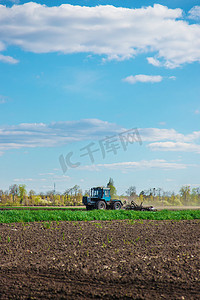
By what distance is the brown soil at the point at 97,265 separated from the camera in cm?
714

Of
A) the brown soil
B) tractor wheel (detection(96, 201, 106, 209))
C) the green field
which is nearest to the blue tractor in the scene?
tractor wheel (detection(96, 201, 106, 209))

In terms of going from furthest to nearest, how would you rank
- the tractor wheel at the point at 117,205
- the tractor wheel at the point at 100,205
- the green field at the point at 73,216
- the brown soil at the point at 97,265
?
the tractor wheel at the point at 117,205, the tractor wheel at the point at 100,205, the green field at the point at 73,216, the brown soil at the point at 97,265

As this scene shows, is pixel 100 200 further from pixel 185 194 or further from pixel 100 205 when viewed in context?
pixel 185 194

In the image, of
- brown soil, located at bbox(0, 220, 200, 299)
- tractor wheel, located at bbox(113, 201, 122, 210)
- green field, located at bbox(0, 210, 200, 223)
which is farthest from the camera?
tractor wheel, located at bbox(113, 201, 122, 210)

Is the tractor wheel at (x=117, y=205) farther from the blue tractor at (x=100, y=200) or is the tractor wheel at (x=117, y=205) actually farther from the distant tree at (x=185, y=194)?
the distant tree at (x=185, y=194)

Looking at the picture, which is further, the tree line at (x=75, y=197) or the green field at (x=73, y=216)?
the tree line at (x=75, y=197)

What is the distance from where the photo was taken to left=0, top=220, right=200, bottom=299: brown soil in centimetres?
714

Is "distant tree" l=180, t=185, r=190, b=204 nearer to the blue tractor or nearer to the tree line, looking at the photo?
the tree line

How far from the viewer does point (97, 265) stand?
8.89 meters

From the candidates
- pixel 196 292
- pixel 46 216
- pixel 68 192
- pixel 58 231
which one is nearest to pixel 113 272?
pixel 196 292

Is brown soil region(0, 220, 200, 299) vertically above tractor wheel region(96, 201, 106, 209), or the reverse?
tractor wheel region(96, 201, 106, 209)

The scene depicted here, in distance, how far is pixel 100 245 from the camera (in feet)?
38.4

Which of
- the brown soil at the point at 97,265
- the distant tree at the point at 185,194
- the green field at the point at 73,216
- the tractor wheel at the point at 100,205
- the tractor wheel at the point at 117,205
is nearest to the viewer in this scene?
the brown soil at the point at 97,265

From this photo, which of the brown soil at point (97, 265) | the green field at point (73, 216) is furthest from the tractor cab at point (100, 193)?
the brown soil at point (97, 265)
